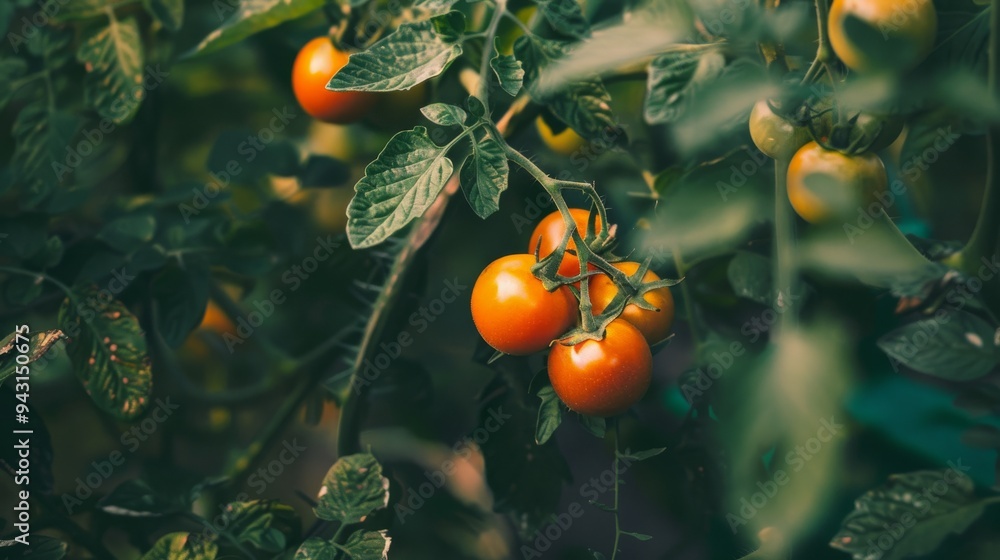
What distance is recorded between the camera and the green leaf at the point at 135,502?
642 millimetres

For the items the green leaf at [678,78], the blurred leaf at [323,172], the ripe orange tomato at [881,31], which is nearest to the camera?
the ripe orange tomato at [881,31]

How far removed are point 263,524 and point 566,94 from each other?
1.36 feet

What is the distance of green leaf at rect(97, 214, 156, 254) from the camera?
0.68 m

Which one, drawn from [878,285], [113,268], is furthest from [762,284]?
[113,268]

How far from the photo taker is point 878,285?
0.50m

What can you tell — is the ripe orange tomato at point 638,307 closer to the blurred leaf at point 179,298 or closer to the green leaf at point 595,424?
the green leaf at point 595,424

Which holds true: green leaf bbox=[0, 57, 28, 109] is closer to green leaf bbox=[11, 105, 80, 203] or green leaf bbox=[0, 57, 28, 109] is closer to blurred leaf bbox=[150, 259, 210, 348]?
green leaf bbox=[11, 105, 80, 203]

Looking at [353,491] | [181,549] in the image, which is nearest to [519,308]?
[353,491]

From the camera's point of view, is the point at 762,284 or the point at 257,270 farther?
the point at 257,270

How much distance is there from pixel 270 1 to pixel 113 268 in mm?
271

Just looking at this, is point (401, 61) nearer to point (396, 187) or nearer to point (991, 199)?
point (396, 187)

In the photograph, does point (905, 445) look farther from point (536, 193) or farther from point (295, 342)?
point (295, 342)

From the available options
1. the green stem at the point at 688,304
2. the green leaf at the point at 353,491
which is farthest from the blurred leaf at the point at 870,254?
the green leaf at the point at 353,491

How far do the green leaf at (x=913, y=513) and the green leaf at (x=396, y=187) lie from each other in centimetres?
34
